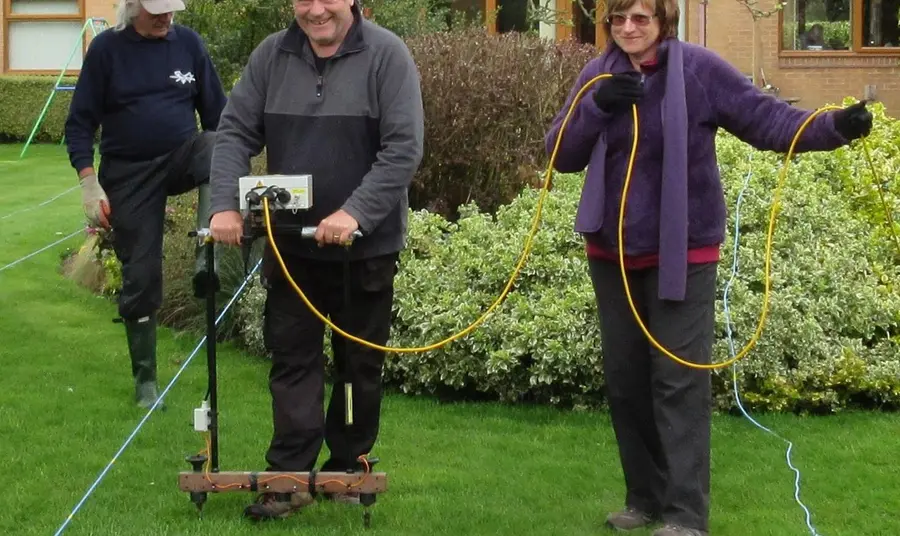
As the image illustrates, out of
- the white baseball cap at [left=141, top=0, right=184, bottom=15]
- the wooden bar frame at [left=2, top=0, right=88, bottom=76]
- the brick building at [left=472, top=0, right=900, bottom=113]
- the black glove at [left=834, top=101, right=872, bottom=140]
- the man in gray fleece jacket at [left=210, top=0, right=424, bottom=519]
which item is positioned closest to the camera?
the black glove at [left=834, top=101, right=872, bottom=140]

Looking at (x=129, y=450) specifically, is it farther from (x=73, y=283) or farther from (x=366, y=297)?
(x=73, y=283)

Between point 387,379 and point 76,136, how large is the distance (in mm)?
2055

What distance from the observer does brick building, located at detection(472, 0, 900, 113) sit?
19719mm

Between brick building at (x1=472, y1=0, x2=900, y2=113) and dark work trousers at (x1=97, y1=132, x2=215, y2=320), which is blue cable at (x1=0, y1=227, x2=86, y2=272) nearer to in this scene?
dark work trousers at (x1=97, y1=132, x2=215, y2=320)

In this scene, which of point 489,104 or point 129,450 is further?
point 489,104

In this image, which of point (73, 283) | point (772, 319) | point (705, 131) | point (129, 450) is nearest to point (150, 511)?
point (129, 450)

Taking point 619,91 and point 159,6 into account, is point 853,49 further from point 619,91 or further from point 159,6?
point 619,91

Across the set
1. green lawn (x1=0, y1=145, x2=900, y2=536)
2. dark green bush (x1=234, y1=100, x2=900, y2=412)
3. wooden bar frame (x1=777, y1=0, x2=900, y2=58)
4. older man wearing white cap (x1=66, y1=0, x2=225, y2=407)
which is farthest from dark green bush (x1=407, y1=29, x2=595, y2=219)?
wooden bar frame (x1=777, y1=0, x2=900, y2=58)

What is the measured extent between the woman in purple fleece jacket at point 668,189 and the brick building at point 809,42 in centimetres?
1513

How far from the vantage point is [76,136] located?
6.57 metres

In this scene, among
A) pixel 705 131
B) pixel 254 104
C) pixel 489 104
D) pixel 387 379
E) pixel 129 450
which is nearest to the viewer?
pixel 705 131

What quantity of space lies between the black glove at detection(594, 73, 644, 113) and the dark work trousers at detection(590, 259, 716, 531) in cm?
60

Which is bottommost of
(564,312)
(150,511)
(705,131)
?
(150,511)

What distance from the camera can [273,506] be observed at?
494cm
